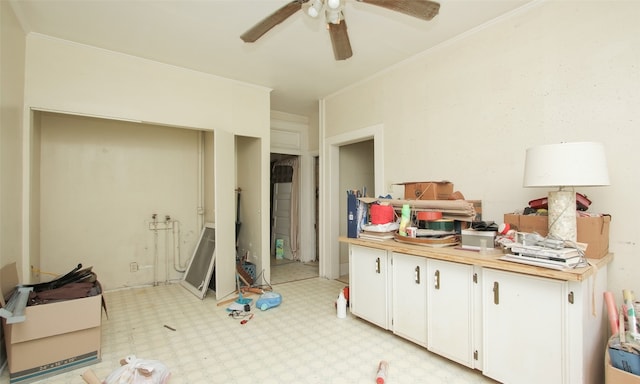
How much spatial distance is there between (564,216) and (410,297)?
119cm

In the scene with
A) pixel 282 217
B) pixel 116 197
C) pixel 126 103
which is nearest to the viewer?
pixel 126 103

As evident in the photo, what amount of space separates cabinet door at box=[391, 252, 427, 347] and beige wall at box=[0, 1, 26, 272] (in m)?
3.00

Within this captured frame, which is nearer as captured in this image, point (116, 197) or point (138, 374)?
point (138, 374)

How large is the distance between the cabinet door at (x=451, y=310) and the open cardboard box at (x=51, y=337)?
8.08 feet

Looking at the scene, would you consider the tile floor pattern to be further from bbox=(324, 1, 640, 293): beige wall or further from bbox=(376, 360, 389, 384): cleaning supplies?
bbox=(324, 1, 640, 293): beige wall

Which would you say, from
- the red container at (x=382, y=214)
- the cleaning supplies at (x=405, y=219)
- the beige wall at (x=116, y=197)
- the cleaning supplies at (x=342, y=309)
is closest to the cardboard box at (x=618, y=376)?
the cleaning supplies at (x=405, y=219)

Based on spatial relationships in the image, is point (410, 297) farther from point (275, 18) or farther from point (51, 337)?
point (51, 337)

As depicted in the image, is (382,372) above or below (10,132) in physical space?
below

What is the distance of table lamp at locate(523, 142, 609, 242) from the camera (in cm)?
158

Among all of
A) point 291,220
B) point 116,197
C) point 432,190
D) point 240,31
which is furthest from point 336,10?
point 291,220

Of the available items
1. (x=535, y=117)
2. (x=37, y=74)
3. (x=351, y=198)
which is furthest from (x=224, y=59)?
(x=535, y=117)

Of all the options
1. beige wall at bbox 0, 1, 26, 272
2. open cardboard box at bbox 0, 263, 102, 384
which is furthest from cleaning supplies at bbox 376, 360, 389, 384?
beige wall at bbox 0, 1, 26, 272

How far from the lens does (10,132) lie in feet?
7.55

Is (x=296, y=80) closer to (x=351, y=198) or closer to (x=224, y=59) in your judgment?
(x=224, y=59)
